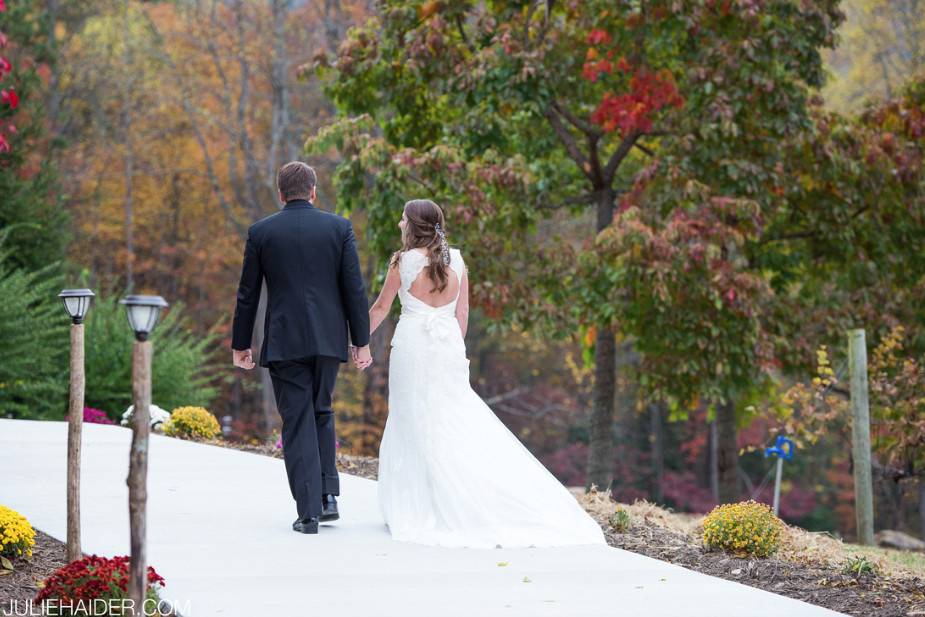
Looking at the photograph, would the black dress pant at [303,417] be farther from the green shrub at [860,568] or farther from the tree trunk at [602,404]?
the tree trunk at [602,404]

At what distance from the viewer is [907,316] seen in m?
14.6

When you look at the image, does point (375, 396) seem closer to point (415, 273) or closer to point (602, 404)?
point (602, 404)

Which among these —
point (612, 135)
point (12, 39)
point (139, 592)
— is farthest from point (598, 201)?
point (12, 39)

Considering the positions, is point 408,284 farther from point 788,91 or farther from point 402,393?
point 788,91

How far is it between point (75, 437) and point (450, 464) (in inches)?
86.3

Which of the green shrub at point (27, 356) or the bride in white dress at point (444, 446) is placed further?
the green shrub at point (27, 356)

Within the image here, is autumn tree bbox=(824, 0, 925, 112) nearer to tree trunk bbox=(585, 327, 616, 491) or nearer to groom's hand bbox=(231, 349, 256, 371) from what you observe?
tree trunk bbox=(585, 327, 616, 491)

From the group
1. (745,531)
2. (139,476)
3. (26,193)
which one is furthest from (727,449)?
(139,476)

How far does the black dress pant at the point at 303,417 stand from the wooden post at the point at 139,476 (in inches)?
97.5

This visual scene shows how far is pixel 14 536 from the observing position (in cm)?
569

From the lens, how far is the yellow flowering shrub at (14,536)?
5.68m

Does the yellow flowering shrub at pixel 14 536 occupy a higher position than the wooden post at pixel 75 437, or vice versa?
the wooden post at pixel 75 437

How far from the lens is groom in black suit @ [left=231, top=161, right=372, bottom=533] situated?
646 centimetres

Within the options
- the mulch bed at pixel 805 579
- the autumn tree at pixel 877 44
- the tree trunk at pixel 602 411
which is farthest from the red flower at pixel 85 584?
the autumn tree at pixel 877 44
